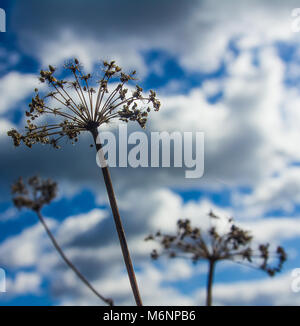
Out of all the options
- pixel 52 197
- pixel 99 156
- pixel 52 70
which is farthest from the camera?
pixel 52 70

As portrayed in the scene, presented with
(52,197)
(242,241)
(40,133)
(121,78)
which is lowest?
(242,241)

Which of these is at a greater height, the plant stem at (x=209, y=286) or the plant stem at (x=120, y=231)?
the plant stem at (x=120, y=231)

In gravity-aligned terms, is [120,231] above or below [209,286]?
above

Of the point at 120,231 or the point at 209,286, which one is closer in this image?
the point at 209,286

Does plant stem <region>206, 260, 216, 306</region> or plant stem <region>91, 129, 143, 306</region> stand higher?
plant stem <region>91, 129, 143, 306</region>

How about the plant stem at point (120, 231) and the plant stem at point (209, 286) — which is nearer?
the plant stem at point (209, 286)

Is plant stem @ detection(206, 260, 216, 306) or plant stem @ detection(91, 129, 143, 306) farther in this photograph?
plant stem @ detection(91, 129, 143, 306)
